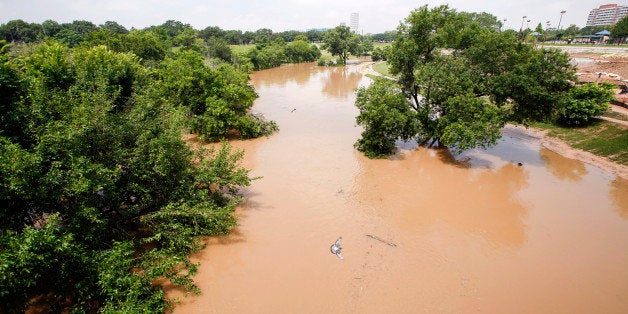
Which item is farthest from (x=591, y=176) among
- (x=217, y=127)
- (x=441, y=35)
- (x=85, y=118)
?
(x=85, y=118)

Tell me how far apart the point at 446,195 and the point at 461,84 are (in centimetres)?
752

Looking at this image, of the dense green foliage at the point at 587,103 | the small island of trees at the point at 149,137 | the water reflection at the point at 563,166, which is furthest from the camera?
the dense green foliage at the point at 587,103

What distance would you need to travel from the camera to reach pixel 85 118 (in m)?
11.0

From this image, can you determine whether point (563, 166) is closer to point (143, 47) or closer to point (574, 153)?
point (574, 153)

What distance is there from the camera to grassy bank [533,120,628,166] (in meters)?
21.8

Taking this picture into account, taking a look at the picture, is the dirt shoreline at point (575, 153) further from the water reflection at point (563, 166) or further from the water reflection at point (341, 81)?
the water reflection at point (341, 81)

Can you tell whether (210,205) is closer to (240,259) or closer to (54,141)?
(240,259)

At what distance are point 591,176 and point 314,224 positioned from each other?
59.6 ft

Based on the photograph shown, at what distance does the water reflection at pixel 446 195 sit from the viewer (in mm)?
15039

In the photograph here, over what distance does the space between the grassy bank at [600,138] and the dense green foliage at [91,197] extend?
24.9 meters

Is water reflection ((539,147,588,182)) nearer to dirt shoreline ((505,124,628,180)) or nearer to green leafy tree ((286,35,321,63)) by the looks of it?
dirt shoreline ((505,124,628,180))

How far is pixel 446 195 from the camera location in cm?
1761

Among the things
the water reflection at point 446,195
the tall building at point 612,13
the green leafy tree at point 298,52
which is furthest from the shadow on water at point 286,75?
the tall building at point 612,13

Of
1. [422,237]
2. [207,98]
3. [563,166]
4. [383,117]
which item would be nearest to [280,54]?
[207,98]
